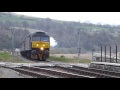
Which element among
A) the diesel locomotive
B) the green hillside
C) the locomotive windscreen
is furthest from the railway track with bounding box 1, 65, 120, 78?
the green hillside

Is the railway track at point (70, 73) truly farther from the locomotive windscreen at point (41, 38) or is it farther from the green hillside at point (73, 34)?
the green hillside at point (73, 34)

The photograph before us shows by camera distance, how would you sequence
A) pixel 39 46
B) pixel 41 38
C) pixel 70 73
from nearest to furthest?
pixel 70 73
pixel 39 46
pixel 41 38

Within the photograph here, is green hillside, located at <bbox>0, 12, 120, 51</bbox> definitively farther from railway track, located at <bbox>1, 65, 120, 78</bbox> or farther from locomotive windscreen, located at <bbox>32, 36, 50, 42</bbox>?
railway track, located at <bbox>1, 65, 120, 78</bbox>

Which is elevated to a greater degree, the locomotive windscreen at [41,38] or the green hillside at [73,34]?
the green hillside at [73,34]

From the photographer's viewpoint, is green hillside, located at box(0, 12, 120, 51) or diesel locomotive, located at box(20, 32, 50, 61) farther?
green hillside, located at box(0, 12, 120, 51)

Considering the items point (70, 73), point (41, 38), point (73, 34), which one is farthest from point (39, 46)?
point (73, 34)

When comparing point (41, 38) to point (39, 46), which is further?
point (41, 38)

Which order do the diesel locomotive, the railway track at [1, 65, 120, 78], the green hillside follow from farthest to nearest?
the green hillside < the diesel locomotive < the railway track at [1, 65, 120, 78]

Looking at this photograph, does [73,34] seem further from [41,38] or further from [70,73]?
[70,73]

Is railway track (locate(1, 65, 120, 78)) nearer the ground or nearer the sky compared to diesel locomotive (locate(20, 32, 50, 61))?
nearer the ground

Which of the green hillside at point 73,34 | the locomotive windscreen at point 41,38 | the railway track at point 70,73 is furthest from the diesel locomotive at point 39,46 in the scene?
the railway track at point 70,73
